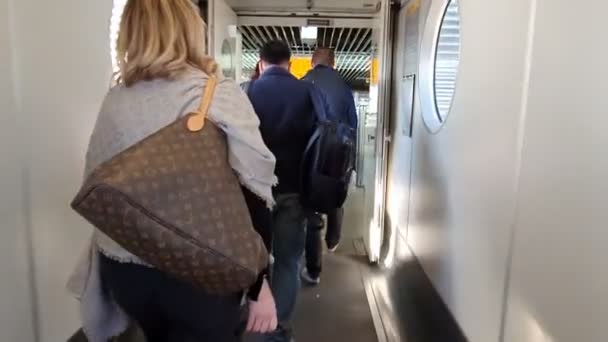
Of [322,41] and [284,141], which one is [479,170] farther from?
[322,41]

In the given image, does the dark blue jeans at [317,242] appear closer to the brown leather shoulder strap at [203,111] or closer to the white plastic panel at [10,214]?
the white plastic panel at [10,214]

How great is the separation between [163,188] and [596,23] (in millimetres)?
929

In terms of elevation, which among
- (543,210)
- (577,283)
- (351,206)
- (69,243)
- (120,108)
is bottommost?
(351,206)

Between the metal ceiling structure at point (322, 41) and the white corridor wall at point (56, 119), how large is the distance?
3.24 meters

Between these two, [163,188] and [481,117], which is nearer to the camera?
[163,188]

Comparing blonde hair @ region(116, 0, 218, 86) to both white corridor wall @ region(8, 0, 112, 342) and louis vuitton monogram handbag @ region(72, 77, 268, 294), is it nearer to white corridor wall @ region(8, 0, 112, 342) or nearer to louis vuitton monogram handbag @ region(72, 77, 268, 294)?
louis vuitton monogram handbag @ region(72, 77, 268, 294)

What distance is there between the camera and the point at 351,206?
6.79 metres

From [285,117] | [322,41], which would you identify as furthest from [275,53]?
[322,41]

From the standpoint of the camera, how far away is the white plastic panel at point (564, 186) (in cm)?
98

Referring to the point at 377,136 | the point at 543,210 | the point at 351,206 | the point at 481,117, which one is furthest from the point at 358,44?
the point at 543,210

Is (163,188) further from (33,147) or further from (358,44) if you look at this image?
(358,44)

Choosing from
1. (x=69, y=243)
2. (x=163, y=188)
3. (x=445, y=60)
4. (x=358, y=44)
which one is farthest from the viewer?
(x=358, y=44)

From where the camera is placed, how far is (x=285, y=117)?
7.77 ft

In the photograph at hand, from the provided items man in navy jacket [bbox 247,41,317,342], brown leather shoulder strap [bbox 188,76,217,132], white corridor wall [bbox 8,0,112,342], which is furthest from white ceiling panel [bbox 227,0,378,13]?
brown leather shoulder strap [bbox 188,76,217,132]
